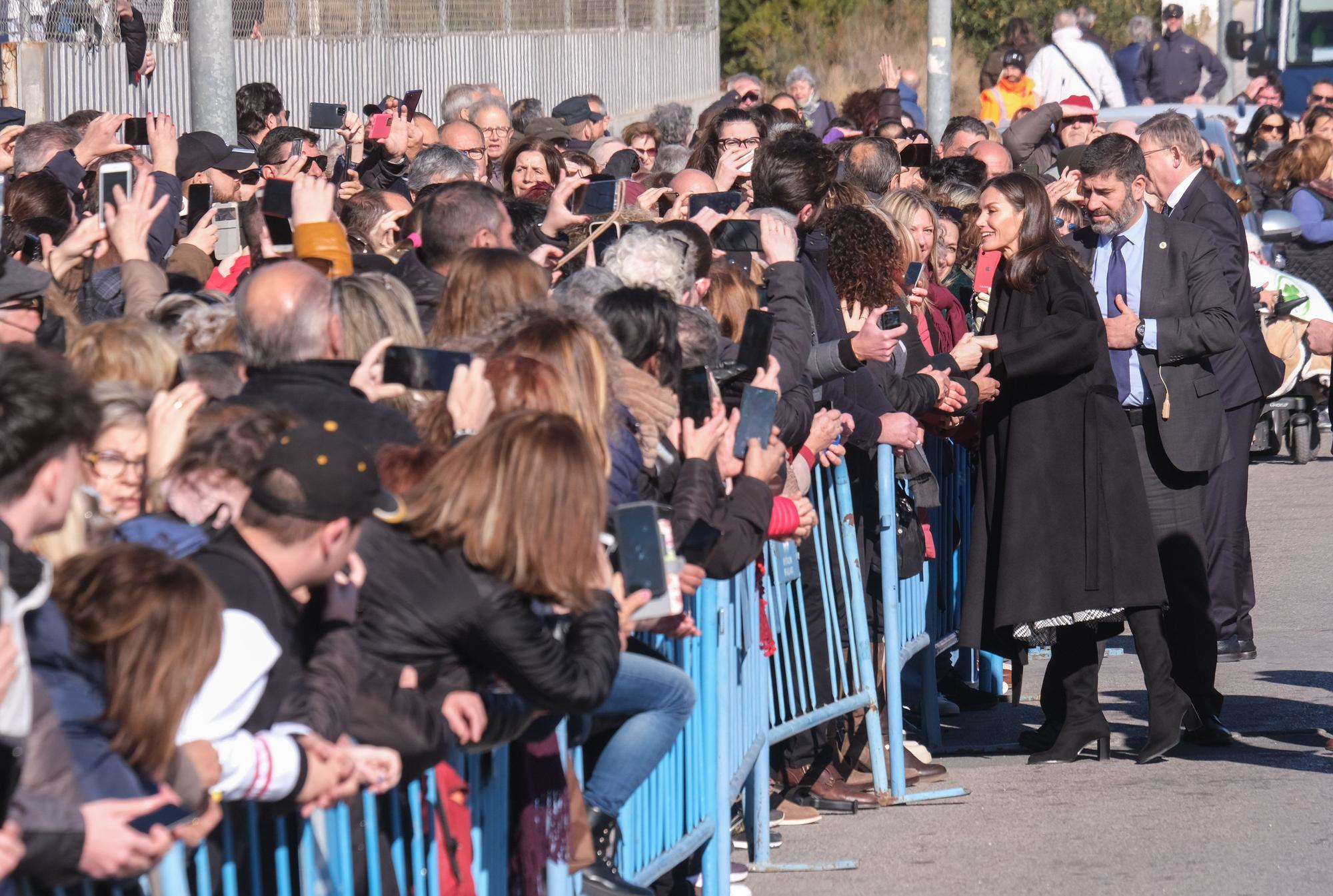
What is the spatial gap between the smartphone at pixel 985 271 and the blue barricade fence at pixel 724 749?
875 mm

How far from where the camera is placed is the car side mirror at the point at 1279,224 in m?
13.0

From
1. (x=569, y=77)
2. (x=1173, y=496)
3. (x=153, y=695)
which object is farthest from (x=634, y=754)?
(x=569, y=77)

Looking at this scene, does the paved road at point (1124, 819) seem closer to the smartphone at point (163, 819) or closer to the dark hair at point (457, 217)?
the dark hair at point (457, 217)

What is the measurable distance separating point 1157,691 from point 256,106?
20.7ft

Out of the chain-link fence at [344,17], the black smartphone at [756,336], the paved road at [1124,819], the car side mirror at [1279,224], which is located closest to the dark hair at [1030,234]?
the paved road at [1124,819]

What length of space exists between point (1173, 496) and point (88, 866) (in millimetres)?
5302

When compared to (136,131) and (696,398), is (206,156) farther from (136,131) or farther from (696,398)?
(696,398)

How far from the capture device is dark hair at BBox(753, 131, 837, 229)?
7.06 metres

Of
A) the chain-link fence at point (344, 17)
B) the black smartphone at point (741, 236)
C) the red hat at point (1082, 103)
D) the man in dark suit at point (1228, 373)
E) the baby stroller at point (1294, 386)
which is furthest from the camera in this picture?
the red hat at point (1082, 103)

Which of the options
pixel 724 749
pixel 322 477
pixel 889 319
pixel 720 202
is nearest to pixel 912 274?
pixel 889 319

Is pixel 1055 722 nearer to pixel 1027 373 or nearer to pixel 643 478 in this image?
pixel 1027 373

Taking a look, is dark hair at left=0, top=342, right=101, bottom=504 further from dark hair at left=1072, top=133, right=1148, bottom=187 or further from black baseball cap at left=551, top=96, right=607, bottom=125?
black baseball cap at left=551, top=96, right=607, bottom=125

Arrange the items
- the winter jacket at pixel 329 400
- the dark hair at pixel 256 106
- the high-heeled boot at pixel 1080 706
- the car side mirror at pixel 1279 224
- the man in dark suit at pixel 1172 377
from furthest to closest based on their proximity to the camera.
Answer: the car side mirror at pixel 1279 224
the dark hair at pixel 256 106
the man in dark suit at pixel 1172 377
the high-heeled boot at pixel 1080 706
the winter jacket at pixel 329 400

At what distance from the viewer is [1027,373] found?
683cm
